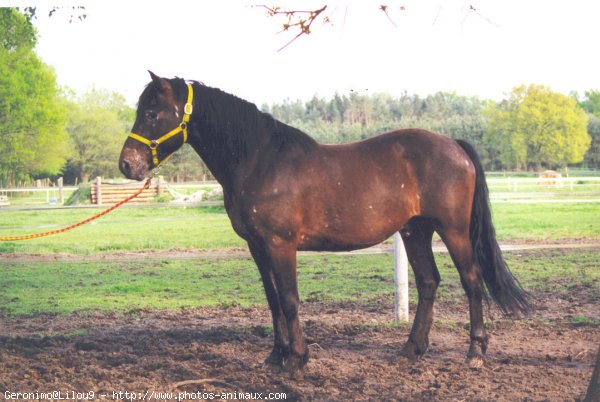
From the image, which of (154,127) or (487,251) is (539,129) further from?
(154,127)

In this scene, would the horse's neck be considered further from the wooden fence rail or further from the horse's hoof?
the wooden fence rail

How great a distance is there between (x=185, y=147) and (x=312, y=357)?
18.5m

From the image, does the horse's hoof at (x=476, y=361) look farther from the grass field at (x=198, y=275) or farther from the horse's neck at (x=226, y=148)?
the grass field at (x=198, y=275)

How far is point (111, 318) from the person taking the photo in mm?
6281

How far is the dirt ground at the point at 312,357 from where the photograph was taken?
3.80 metres

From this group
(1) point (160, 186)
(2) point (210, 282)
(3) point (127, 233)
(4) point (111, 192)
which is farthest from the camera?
(1) point (160, 186)

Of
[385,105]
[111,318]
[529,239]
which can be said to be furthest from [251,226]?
[385,105]

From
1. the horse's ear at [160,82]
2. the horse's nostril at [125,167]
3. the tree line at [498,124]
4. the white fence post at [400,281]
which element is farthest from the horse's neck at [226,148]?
the tree line at [498,124]

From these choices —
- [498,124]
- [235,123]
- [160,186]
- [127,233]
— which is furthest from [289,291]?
[498,124]

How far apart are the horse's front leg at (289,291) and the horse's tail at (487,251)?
5.05 feet

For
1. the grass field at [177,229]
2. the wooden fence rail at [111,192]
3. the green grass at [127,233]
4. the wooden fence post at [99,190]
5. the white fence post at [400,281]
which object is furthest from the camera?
the wooden fence rail at [111,192]

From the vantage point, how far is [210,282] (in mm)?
8602

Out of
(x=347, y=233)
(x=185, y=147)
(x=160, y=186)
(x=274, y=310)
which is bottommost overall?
(x=274, y=310)

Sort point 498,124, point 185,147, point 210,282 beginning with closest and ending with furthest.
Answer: point 210,282
point 185,147
point 498,124
